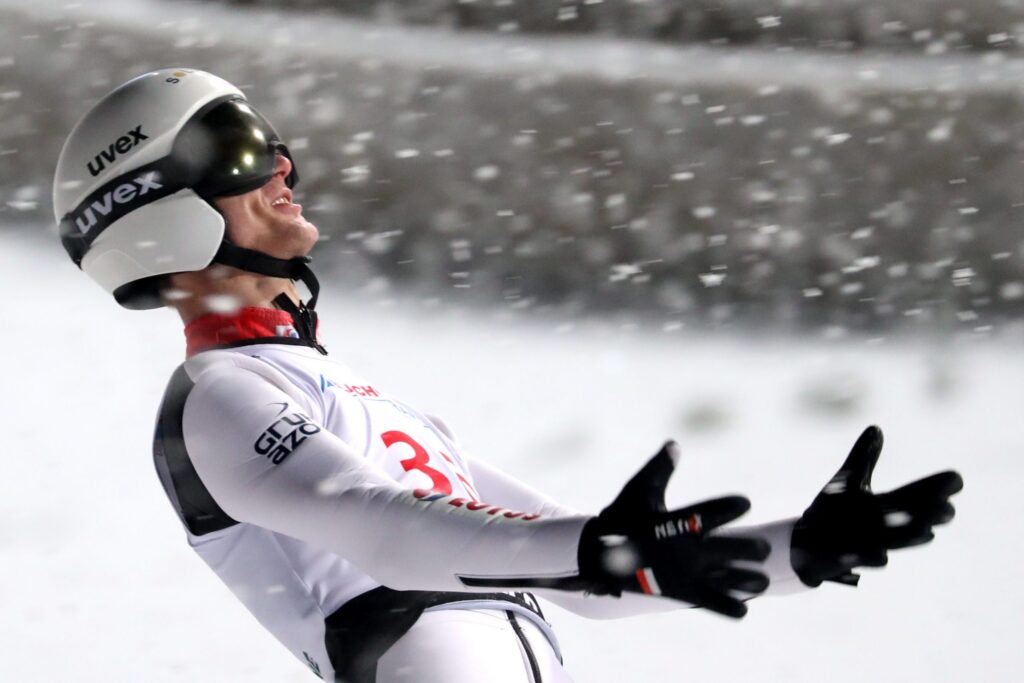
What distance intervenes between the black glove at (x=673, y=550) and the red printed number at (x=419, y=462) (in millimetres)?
541

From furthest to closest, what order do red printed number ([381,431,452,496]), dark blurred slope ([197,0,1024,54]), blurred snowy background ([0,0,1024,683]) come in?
1. dark blurred slope ([197,0,1024,54])
2. blurred snowy background ([0,0,1024,683])
3. red printed number ([381,431,452,496])

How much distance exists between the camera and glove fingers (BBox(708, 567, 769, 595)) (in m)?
1.04

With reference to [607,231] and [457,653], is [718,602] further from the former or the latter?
[607,231]

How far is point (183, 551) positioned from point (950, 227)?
3.93 m

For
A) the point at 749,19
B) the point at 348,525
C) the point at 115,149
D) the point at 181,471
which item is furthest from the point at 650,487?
the point at 749,19

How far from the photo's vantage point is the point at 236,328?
168 cm

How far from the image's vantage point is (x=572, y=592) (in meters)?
1.12

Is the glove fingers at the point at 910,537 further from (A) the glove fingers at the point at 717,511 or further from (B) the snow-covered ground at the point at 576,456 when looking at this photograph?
(B) the snow-covered ground at the point at 576,456

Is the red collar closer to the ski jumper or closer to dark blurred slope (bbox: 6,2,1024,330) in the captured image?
the ski jumper

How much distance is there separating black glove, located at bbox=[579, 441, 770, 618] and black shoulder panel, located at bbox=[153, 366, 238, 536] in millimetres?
610

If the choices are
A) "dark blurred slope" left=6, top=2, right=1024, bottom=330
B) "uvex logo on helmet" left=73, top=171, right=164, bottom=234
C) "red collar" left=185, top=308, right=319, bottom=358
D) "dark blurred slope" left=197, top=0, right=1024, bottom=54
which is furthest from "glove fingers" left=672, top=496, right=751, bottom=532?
"dark blurred slope" left=197, top=0, right=1024, bottom=54

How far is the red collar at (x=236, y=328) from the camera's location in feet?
5.49

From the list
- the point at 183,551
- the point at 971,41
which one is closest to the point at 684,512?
the point at 183,551

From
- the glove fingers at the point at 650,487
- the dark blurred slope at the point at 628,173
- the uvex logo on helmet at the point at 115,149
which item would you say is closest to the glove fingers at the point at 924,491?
the glove fingers at the point at 650,487
